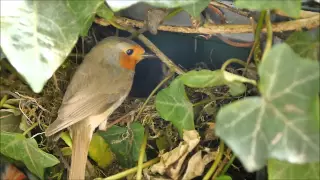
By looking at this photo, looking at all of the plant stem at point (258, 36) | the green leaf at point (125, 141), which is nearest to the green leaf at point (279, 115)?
the plant stem at point (258, 36)

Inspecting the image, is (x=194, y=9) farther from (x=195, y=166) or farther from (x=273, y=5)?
(x=195, y=166)

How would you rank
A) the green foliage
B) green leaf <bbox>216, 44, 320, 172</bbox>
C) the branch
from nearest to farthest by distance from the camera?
1. green leaf <bbox>216, 44, 320, 172</bbox>
2. the green foliage
3. the branch

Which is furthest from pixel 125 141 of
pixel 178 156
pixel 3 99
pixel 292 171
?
pixel 292 171

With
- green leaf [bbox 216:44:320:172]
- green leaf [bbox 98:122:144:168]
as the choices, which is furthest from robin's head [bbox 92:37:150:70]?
green leaf [bbox 216:44:320:172]

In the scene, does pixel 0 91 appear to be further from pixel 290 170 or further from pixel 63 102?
pixel 290 170

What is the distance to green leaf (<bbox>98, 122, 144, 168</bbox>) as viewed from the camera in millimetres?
1143

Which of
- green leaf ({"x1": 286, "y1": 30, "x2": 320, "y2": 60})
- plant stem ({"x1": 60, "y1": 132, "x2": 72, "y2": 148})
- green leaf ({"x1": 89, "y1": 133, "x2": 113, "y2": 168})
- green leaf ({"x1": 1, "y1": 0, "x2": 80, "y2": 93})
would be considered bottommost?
green leaf ({"x1": 89, "y1": 133, "x2": 113, "y2": 168})

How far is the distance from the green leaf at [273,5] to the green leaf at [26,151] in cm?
52

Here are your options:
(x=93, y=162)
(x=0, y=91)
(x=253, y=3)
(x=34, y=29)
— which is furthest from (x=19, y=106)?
(x=253, y=3)

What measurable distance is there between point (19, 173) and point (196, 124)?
42 cm

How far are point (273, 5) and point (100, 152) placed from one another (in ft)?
1.87

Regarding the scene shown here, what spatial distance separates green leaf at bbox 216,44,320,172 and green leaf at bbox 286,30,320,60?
0.53 feet

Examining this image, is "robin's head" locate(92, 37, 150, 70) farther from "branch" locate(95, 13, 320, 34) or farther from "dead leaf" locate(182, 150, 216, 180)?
"dead leaf" locate(182, 150, 216, 180)

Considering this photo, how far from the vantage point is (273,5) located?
81 centimetres
